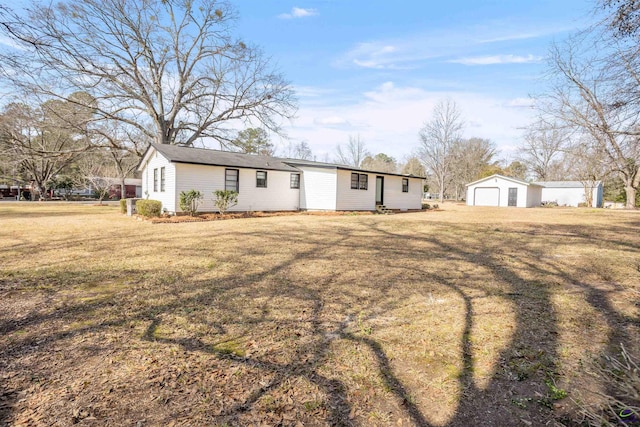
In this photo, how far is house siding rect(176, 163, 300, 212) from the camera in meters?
15.4

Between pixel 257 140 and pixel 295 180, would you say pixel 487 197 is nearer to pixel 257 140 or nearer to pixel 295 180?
pixel 295 180

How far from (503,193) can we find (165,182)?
32.0 m

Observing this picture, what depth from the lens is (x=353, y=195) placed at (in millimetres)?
19328

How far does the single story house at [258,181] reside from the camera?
15.5 meters

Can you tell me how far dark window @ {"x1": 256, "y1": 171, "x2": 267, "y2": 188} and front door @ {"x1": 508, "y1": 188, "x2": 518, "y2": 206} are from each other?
Result: 89.5 feet

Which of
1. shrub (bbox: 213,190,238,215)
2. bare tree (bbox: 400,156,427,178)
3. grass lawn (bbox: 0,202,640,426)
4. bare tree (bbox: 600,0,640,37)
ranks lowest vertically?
grass lawn (bbox: 0,202,640,426)

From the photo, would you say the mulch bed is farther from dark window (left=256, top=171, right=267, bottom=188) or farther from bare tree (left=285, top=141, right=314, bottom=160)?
bare tree (left=285, top=141, right=314, bottom=160)

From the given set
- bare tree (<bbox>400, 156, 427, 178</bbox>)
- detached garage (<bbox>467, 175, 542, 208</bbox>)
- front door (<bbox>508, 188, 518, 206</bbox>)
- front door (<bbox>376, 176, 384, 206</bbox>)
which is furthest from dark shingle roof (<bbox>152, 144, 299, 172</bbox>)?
bare tree (<bbox>400, 156, 427, 178</bbox>)

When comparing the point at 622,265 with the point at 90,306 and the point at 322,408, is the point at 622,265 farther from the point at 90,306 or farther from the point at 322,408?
the point at 90,306

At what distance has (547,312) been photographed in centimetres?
377

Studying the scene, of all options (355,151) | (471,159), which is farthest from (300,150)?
(471,159)

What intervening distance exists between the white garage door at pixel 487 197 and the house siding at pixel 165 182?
3171 centimetres

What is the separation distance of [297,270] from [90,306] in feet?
9.46

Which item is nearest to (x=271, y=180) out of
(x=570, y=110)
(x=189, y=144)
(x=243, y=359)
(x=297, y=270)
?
(x=189, y=144)
